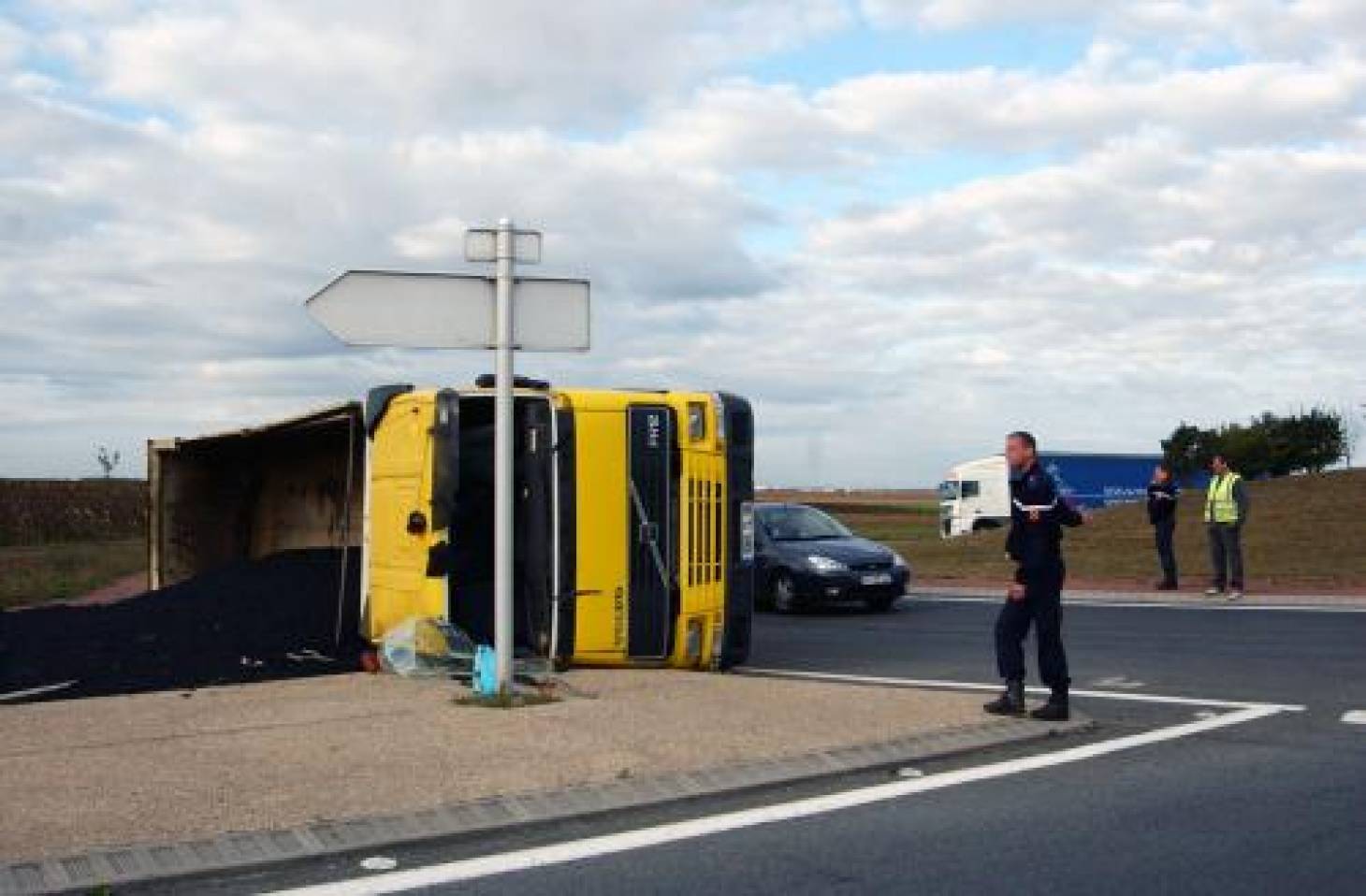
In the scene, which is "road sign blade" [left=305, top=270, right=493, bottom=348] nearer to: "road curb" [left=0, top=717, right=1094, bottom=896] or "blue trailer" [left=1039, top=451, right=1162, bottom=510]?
"road curb" [left=0, top=717, right=1094, bottom=896]

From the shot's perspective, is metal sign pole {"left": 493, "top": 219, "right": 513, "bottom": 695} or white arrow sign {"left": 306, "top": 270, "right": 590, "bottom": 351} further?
metal sign pole {"left": 493, "top": 219, "right": 513, "bottom": 695}

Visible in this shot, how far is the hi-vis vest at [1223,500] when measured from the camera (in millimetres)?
18812

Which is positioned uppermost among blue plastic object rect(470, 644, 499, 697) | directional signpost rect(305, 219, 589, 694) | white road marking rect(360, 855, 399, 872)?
directional signpost rect(305, 219, 589, 694)

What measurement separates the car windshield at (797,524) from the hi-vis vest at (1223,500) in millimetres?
4666

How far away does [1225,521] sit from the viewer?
1914 centimetres

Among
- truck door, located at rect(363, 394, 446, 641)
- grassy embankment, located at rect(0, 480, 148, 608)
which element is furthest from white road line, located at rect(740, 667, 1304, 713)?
grassy embankment, located at rect(0, 480, 148, 608)

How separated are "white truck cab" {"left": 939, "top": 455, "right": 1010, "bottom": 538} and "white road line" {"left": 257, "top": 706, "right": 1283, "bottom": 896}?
34.1m

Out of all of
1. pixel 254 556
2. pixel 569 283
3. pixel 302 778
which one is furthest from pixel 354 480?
pixel 302 778

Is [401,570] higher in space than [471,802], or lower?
higher

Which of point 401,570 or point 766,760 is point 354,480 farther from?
point 766,760

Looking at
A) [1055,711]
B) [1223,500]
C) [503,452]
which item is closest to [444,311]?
[503,452]

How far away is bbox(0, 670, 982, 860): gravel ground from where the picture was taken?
6.23 metres

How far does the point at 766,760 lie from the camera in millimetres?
7426

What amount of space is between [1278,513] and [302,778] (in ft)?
85.4
